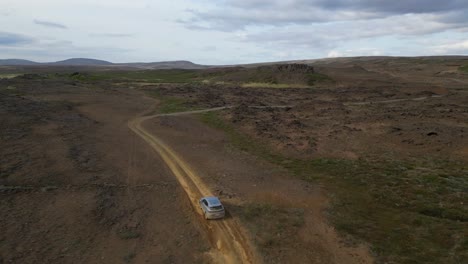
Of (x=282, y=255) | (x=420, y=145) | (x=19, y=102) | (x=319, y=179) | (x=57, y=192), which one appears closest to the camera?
(x=282, y=255)

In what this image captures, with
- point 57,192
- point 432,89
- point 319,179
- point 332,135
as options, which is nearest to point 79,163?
point 57,192

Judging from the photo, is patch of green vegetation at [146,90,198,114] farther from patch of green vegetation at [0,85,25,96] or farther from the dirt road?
the dirt road

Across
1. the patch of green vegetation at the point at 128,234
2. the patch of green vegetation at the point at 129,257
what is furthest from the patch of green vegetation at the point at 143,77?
the patch of green vegetation at the point at 129,257

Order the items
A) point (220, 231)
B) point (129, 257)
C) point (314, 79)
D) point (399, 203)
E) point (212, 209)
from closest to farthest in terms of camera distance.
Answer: point (129, 257) → point (220, 231) → point (212, 209) → point (399, 203) → point (314, 79)

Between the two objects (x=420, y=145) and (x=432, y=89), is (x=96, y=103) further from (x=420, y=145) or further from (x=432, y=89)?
(x=432, y=89)

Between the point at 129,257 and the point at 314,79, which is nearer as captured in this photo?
the point at 129,257

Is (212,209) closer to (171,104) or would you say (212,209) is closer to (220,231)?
(220,231)

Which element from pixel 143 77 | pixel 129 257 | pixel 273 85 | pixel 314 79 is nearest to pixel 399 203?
pixel 129 257

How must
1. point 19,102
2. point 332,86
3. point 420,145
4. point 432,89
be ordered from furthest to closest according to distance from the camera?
point 332,86
point 432,89
point 19,102
point 420,145
